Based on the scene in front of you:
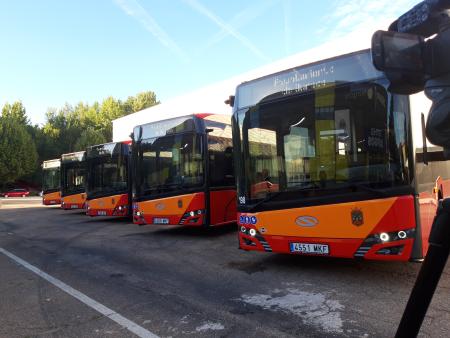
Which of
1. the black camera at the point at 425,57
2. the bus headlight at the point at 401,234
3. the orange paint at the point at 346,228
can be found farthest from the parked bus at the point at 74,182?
the black camera at the point at 425,57

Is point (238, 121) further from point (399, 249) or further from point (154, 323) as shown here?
point (154, 323)

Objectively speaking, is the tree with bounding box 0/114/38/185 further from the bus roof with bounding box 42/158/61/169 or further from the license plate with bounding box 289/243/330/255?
the license plate with bounding box 289/243/330/255

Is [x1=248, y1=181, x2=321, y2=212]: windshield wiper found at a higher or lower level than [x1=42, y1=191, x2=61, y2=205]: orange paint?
higher

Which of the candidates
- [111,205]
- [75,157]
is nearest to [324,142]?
[111,205]

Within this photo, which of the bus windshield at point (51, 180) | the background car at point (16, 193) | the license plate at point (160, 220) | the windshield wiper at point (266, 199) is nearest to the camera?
the windshield wiper at point (266, 199)

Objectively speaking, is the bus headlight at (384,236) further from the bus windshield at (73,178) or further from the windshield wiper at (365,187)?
the bus windshield at (73,178)

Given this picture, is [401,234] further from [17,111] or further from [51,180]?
[17,111]

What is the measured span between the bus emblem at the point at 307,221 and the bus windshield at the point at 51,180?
844 inches

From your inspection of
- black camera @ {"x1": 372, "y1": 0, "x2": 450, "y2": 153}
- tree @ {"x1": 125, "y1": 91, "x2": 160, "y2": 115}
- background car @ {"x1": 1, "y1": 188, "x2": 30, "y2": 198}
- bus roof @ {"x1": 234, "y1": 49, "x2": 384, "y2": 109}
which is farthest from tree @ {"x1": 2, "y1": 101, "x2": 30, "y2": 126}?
black camera @ {"x1": 372, "y1": 0, "x2": 450, "y2": 153}

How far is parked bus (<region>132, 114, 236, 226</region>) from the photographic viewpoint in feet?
31.7

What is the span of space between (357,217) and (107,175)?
10.8 m

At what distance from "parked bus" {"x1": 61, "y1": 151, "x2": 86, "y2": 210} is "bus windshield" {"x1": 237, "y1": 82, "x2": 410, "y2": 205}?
48.1 ft

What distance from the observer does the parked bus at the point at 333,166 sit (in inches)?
197

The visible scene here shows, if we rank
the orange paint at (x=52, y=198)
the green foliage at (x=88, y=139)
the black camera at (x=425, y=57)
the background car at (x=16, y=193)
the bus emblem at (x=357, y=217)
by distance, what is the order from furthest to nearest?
1. the green foliage at (x=88, y=139)
2. the background car at (x=16, y=193)
3. the orange paint at (x=52, y=198)
4. the bus emblem at (x=357, y=217)
5. the black camera at (x=425, y=57)
